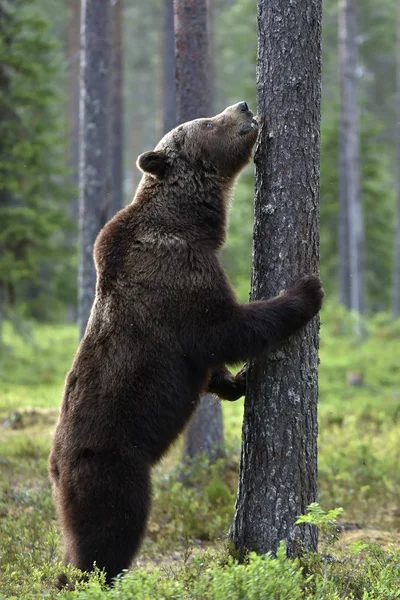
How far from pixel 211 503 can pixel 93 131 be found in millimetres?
5793

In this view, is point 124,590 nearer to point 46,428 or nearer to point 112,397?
point 112,397

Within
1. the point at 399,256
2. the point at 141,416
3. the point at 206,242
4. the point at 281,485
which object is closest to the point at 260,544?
the point at 281,485

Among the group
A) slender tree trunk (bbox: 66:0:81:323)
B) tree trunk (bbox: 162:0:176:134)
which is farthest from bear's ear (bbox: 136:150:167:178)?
slender tree trunk (bbox: 66:0:81:323)

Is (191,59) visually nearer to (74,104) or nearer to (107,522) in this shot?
(107,522)

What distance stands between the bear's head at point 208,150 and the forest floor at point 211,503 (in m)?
2.45

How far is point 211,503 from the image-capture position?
336 inches

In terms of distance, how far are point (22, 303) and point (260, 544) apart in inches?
815

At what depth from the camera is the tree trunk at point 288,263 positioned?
5.58m

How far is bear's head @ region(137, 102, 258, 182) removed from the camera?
20.0 ft

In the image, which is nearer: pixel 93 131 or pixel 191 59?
pixel 191 59

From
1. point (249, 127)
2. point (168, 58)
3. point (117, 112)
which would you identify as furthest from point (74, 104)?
point (249, 127)

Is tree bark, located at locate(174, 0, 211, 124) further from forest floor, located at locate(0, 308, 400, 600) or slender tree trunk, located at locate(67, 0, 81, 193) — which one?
slender tree trunk, located at locate(67, 0, 81, 193)

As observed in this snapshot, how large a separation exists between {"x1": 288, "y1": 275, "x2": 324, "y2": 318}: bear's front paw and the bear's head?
124cm

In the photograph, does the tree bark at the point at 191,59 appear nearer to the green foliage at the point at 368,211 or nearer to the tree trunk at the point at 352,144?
the tree trunk at the point at 352,144
